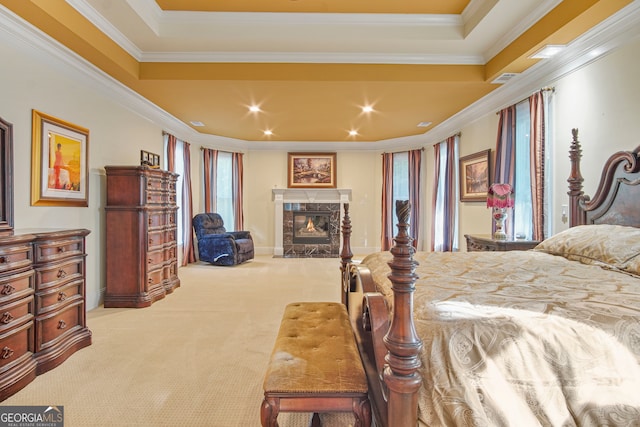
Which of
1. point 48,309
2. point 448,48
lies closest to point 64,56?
point 48,309

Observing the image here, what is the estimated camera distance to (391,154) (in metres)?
7.80

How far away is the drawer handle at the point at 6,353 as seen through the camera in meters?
2.07

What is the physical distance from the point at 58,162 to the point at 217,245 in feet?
11.1

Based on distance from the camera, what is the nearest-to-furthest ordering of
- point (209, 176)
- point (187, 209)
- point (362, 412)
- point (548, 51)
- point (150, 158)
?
point (362, 412), point (548, 51), point (150, 158), point (187, 209), point (209, 176)

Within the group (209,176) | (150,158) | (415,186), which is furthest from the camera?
(415,186)

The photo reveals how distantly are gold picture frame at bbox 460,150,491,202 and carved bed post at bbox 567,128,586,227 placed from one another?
1713 mm

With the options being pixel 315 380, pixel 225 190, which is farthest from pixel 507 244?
pixel 225 190

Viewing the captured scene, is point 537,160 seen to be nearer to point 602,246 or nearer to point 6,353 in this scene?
point 602,246

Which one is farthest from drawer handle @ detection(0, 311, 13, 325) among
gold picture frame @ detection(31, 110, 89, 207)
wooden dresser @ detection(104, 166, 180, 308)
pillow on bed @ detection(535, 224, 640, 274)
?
pillow on bed @ detection(535, 224, 640, 274)

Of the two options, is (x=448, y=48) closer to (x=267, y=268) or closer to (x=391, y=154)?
(x=391, y=154)

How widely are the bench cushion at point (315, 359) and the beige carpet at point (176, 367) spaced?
1.68ft

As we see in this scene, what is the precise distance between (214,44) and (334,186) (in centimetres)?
488

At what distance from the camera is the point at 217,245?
634cm

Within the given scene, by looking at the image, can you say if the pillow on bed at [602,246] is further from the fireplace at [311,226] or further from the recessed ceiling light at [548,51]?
the fireplace at [311,226]
